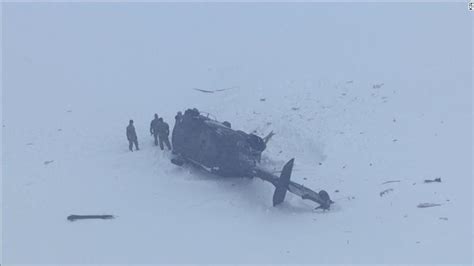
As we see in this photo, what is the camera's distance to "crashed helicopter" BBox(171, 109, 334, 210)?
812 inches

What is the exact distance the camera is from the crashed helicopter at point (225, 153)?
20625mm

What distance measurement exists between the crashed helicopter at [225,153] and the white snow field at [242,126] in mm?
431

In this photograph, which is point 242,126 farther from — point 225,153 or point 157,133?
point 225,153

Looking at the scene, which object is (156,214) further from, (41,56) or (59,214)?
(41,56)

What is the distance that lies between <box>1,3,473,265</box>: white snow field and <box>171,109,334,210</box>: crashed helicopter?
431mm

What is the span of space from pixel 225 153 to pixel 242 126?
189 inches

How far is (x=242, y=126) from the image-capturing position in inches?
1060

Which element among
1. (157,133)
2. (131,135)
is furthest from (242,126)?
(131,135)

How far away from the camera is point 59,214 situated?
816 inches

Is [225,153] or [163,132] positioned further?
[163,132]

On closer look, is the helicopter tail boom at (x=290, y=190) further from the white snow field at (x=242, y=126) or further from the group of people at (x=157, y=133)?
the group of people at (x=157, y=133)

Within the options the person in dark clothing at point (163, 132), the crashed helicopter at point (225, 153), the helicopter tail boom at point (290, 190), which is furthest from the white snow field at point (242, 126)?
the person in dark clothing at point (163, 132)

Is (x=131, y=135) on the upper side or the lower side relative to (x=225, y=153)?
lower

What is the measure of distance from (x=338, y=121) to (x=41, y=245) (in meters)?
11.5
